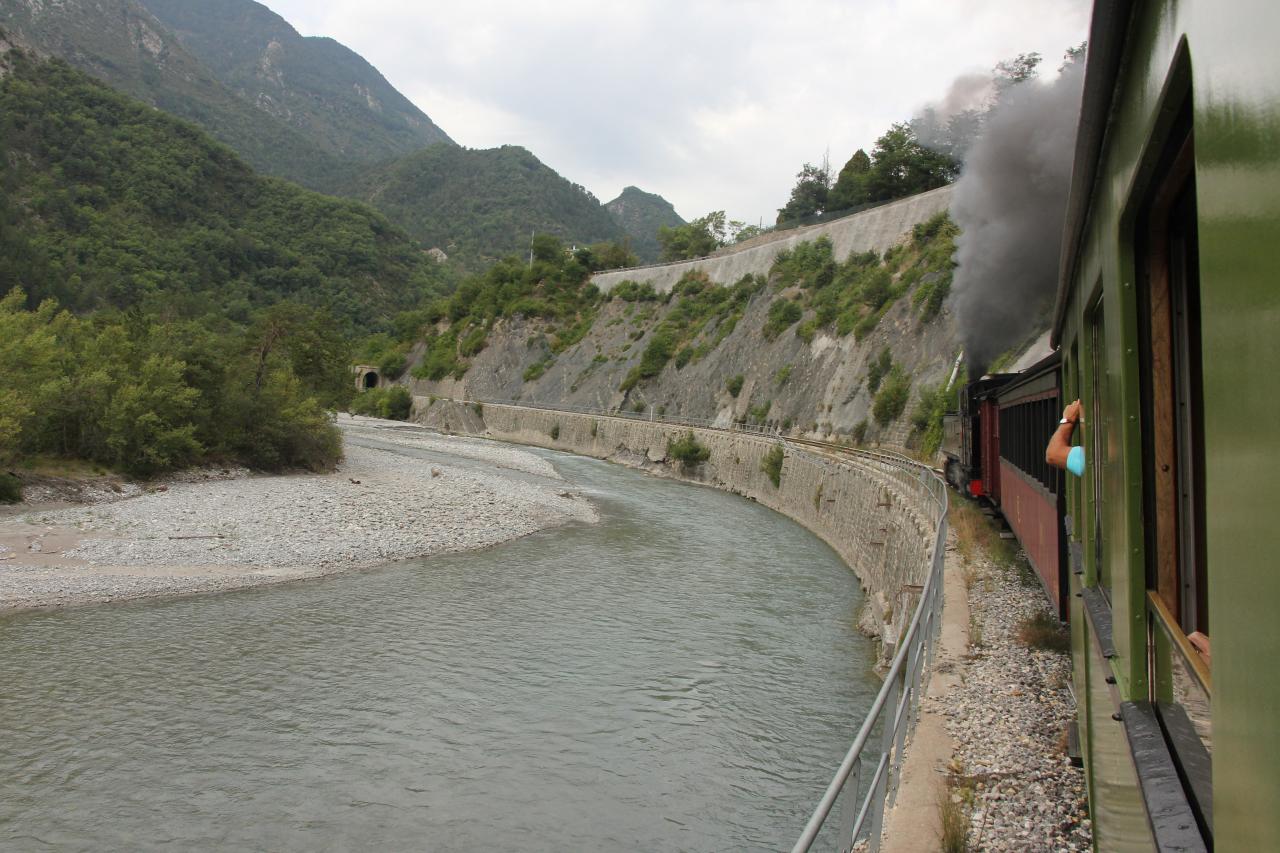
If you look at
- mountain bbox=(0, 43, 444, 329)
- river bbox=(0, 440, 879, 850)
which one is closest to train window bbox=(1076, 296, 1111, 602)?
river bbox=(0, 440, 879, 850)

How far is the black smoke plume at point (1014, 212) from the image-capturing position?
1609cm

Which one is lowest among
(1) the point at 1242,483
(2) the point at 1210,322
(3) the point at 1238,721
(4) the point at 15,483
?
(4) the point at 15,483

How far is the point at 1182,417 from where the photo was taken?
262 centimetres

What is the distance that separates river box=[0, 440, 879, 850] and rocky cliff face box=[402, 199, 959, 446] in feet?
76.8

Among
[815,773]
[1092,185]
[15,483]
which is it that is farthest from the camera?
[15,483]

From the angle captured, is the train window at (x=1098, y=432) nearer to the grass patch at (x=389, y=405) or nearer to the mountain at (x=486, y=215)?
the grass patch at (x=389, y=405)

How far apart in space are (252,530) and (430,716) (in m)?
13.4

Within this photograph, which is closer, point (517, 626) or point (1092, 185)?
point (1092, 185)

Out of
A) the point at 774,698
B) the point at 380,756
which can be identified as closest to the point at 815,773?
the point at 774,698

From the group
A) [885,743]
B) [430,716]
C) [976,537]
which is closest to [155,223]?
[976,537]

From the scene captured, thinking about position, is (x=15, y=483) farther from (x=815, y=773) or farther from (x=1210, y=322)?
(x=1210, y=322)

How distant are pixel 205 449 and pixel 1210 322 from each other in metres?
34.5

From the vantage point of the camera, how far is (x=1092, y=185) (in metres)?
4.11

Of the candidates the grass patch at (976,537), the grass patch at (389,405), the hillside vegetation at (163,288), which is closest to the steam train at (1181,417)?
the grass patch at (976,537)
